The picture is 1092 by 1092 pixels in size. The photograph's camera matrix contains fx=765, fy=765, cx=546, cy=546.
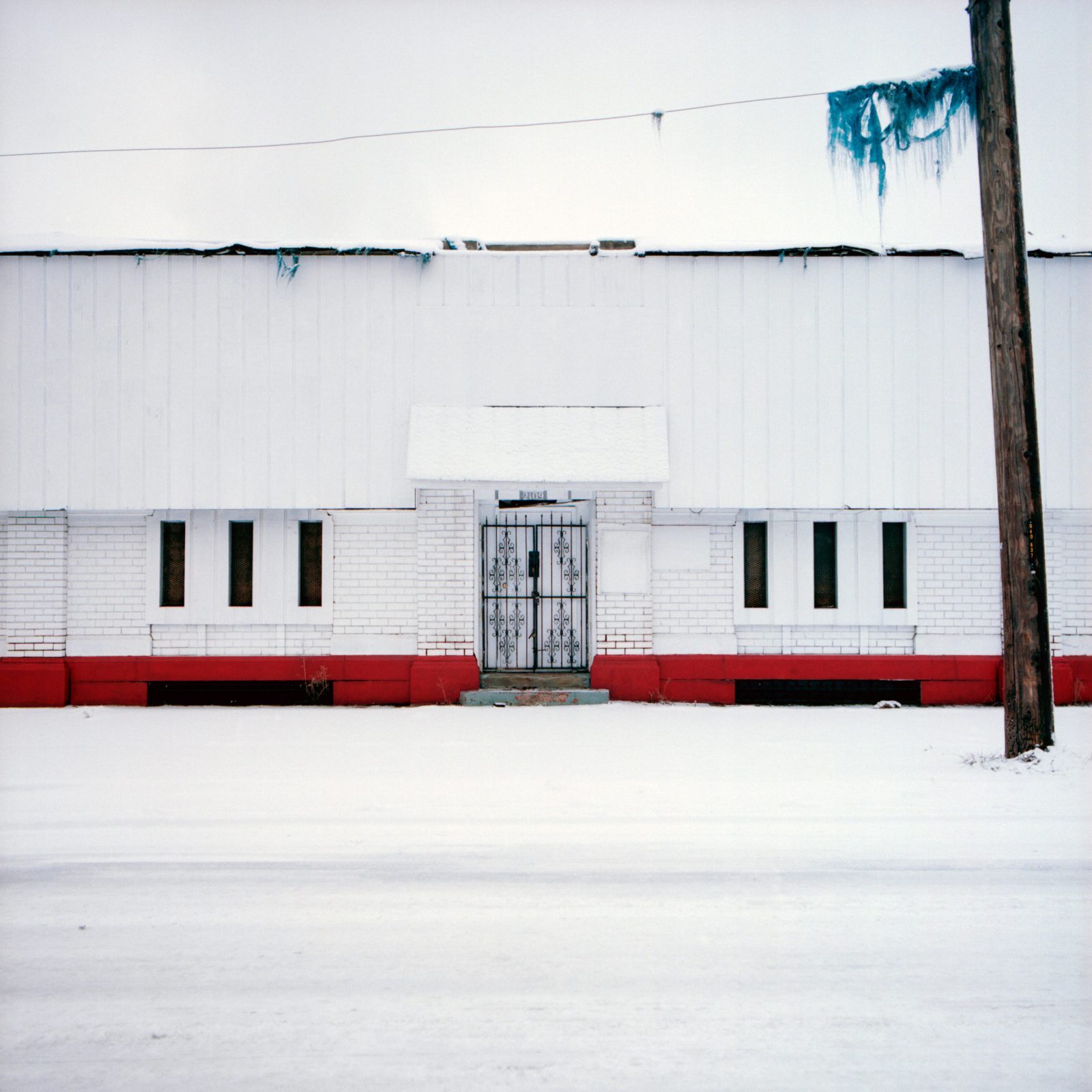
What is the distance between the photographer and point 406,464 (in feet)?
31.1

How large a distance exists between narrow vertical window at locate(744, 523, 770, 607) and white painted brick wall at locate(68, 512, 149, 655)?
7.91 m

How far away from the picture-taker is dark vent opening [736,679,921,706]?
33.3 feet

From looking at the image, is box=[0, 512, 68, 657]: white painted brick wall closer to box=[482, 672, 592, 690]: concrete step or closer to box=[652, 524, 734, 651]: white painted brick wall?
box=[482, 672, 592, 690]: concrete step

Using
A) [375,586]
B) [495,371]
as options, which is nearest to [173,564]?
[375,586]

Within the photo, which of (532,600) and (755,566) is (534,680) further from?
(755,566)

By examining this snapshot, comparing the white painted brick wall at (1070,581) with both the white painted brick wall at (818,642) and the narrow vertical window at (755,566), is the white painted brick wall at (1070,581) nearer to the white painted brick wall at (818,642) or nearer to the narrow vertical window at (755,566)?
Answer: the white painted brick wall at (818,642)

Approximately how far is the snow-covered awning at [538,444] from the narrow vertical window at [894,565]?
347 centimetres

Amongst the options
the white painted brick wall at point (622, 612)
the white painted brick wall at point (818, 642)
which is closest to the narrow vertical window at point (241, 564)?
the white painted brick wall at point (622, 612)

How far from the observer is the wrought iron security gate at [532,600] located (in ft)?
34.5

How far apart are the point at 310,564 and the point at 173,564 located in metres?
1.82

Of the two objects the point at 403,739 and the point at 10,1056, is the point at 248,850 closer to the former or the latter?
the point at 10,1056

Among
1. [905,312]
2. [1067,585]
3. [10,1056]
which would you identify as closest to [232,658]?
[10,1056]

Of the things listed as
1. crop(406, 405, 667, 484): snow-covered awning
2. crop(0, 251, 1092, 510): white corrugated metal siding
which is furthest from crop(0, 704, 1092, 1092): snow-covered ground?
crop(0, 251, 1092, 510): white corrugated metal siding

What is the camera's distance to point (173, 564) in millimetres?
10203
